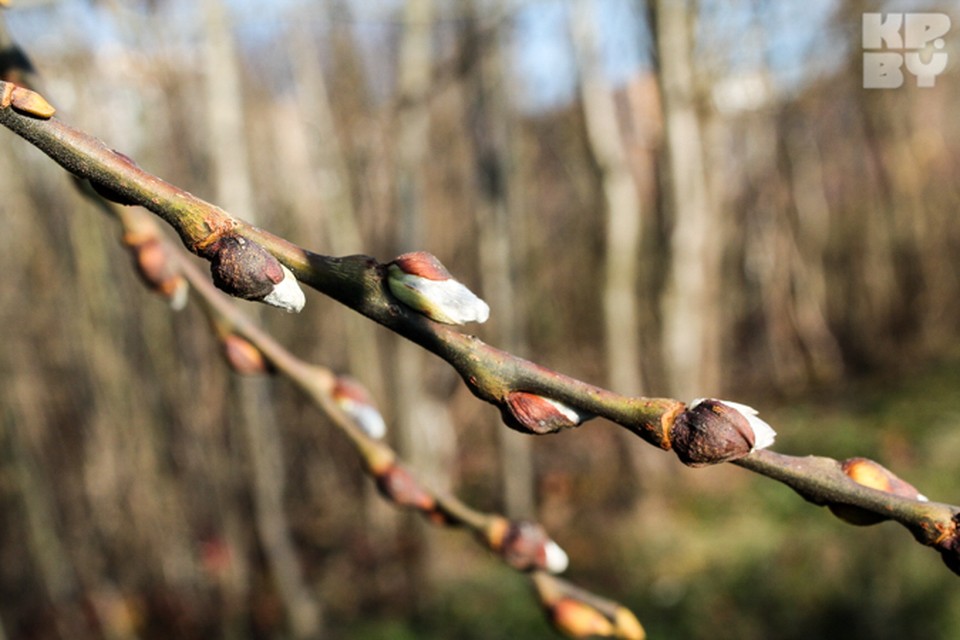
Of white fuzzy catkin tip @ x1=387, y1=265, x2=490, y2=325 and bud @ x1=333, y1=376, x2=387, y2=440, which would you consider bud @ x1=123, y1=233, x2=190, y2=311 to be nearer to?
bud @ x1=333, y1=376, x2=387, y2=440

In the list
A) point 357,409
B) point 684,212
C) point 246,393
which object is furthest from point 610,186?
point 357,409

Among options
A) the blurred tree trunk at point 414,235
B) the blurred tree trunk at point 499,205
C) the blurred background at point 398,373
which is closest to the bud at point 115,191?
the blurred background at point 398,373

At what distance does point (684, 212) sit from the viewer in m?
4.71

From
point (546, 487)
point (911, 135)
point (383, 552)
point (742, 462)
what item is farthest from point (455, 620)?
point (911, 135)

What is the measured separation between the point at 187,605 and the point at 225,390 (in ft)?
3.58

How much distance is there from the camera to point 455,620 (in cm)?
394

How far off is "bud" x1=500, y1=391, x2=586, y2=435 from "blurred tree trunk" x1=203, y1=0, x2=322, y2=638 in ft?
9.23

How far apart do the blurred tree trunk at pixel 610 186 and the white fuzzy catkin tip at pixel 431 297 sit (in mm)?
4320

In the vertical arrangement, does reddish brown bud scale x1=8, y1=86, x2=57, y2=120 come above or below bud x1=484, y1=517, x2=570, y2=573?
above

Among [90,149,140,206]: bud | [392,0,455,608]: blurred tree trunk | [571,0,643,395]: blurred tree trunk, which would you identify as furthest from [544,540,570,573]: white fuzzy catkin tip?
[571,0,643,395]: blurred tree trunk

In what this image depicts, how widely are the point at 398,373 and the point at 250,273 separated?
3.83 meters

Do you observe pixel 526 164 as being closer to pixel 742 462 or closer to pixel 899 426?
pixel 899 426

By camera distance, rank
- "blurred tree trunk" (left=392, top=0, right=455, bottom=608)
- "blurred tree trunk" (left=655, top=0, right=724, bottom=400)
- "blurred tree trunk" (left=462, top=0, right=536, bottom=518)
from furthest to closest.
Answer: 1. "blurred tree trunk" (left=655, top=0, right=724, bottom=400)
2. "blurred tree trunk" (left=462, top=0, right=536, bottom=518)
3. "blurred tree trunk" (left=392, top=0, right=455, bottom=608)

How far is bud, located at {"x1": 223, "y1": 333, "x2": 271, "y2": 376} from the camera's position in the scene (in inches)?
25.9
